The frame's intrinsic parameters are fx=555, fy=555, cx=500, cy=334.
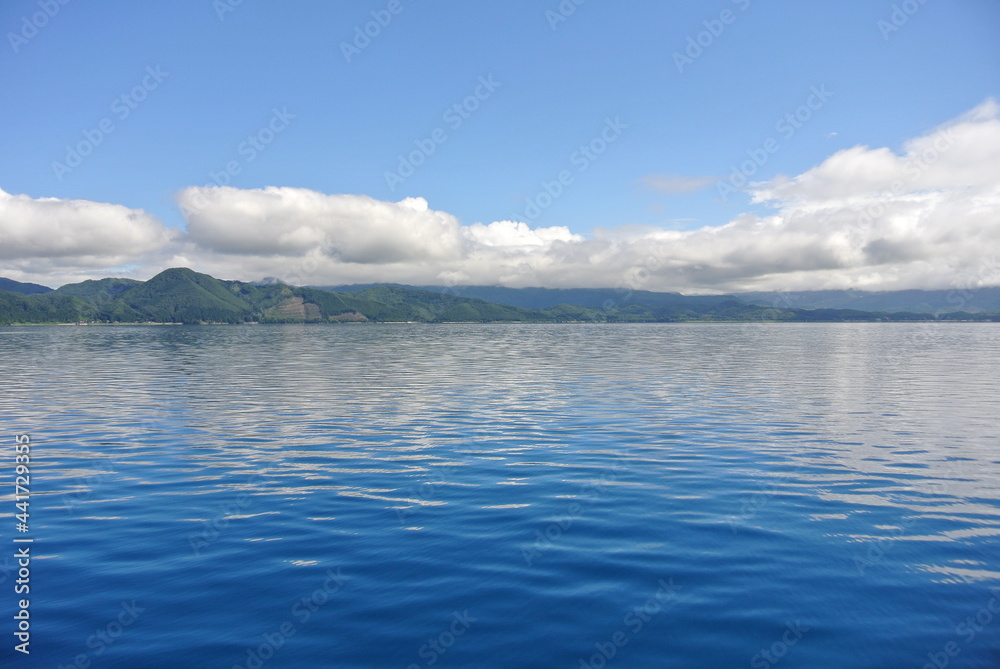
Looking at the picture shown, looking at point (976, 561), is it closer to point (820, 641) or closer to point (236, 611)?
point (820, 641)

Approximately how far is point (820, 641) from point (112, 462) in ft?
99.2

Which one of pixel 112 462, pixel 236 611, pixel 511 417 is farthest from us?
pixel 511 417

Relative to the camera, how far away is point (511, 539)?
17562 millimetres

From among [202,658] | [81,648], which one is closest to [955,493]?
[202,658]

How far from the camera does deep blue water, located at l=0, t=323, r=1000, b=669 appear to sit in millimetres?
12102

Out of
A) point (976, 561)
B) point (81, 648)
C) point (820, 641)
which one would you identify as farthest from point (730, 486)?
point (81, 648)

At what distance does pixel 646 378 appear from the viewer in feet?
207

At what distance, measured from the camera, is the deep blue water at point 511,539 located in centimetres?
1210

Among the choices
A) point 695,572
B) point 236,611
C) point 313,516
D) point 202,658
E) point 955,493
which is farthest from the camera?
point 955,493

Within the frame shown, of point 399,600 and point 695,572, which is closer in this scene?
point 399,600

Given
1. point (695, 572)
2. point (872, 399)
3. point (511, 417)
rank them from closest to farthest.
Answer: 1. point (695, 572)
2. point (511, 417)
3. point (872, 399)

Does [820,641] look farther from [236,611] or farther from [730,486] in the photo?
[236,611]

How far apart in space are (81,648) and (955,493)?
95.7 feet

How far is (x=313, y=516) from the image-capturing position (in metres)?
19.7
